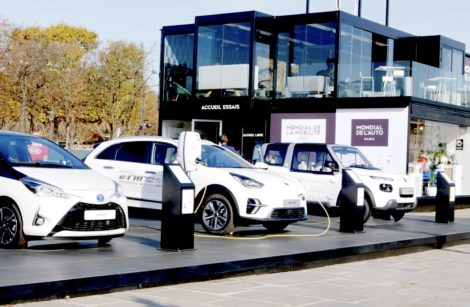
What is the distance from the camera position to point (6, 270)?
7812mm

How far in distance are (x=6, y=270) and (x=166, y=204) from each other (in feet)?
8.62

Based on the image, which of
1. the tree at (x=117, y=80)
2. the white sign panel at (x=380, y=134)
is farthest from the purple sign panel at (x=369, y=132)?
the tree at (x=117, y=80)

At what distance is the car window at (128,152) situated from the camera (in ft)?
46.0

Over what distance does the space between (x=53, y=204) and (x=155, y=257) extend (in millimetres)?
1368

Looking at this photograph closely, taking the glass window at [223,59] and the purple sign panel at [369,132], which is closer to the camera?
the purple sign panel at [369,132]

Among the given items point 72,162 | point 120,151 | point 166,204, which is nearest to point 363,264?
point 166,204

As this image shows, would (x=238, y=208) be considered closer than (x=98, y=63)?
Yes

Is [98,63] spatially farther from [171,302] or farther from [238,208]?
[171,302]

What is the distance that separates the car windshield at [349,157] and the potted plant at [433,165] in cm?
1156

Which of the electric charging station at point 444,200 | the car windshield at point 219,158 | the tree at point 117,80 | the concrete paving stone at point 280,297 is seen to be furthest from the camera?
the tree at point 117,80

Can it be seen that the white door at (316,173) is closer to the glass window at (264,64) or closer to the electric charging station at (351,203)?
the electric charging station at (351,203)

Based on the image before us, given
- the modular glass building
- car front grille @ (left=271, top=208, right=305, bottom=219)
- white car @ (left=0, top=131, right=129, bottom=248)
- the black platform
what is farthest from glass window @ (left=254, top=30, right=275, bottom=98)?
white car @ (left=0, top=131, right=129, bottom=248)

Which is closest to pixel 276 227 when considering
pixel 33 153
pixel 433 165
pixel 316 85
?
pixel 33 153

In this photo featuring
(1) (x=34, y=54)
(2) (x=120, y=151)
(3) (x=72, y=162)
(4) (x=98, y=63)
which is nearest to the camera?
(3) (x=72, y=162)
